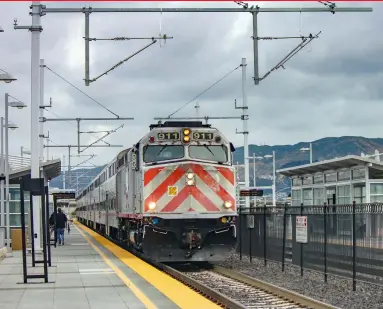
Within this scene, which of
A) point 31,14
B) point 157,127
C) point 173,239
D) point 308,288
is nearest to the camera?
point 308,288

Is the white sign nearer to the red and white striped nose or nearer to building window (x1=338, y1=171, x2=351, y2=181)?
the red and white striped nose

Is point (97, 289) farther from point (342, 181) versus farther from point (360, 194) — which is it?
point (342, 181)

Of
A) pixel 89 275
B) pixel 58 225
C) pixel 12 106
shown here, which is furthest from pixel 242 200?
pixel 89 275

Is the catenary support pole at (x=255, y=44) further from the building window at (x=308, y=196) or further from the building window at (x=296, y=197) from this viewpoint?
the building window at (x=296, y=197)

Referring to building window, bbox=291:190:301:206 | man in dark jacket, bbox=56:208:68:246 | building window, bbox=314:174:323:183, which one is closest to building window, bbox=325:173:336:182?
building window, bbox=314:174:323:183

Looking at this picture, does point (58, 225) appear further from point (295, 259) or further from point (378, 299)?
point (378, 299)

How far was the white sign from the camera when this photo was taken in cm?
1716

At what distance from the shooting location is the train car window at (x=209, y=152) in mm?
18531

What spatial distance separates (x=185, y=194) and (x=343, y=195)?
42.6 feet

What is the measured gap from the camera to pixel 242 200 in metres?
44.8

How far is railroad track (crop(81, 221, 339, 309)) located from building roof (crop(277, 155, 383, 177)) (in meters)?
9.94

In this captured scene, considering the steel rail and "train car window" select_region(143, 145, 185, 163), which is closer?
the steel rail

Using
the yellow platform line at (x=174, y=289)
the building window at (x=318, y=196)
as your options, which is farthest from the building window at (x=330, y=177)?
the yellow platform line at (x=174, y=289)

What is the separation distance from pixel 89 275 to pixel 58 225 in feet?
47.7
